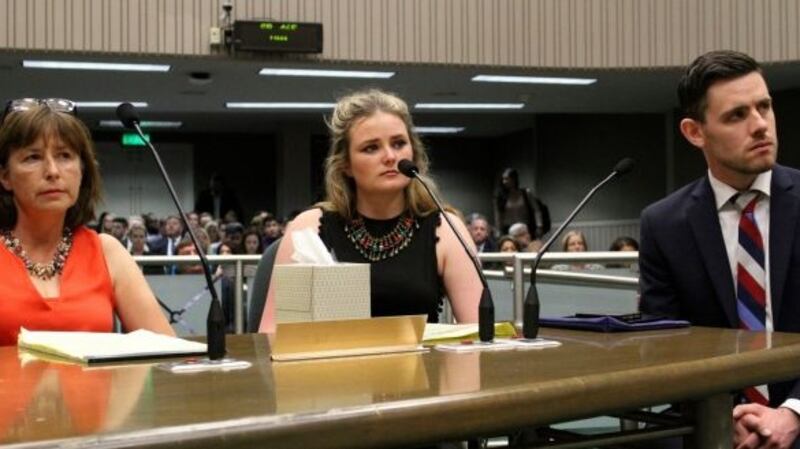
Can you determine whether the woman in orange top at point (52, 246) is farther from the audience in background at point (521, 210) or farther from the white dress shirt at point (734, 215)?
the audience in background at point (521, 210)

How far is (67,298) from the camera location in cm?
205

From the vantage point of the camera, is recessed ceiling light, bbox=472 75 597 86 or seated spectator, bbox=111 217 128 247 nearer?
seated spectator, bbox=111 217 128 247

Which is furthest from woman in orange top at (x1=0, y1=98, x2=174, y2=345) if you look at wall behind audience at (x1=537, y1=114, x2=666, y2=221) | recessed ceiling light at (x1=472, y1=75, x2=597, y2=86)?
wall behind audience at (x1=537, y1=114, x2=666, y2=221)

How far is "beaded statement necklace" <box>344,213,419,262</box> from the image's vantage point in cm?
239

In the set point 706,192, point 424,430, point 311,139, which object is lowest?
point 424,430

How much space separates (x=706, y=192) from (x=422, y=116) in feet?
42.1

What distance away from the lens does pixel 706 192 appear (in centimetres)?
218

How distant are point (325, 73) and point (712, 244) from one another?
7.78 m

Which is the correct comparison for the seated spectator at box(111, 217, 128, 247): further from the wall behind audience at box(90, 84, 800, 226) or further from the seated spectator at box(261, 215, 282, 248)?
the wall behind audience at box(90, 84, 800, 226)

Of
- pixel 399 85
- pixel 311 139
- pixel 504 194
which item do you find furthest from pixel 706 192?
pixel 311 139

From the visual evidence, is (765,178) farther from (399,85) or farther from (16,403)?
(399,85)

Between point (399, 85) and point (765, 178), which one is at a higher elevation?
point (399, 85)

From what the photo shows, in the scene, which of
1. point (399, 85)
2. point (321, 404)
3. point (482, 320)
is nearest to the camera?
point (321, 404)

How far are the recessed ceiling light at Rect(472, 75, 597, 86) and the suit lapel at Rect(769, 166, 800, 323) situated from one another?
7944mm
